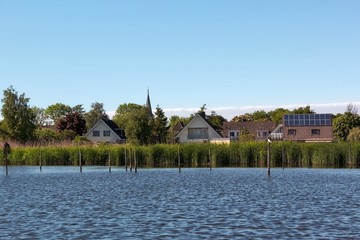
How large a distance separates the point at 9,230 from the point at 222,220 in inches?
366

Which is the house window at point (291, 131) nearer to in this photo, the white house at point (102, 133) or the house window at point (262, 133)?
the house window at point (262, 133)

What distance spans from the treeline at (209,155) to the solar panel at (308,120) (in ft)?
160

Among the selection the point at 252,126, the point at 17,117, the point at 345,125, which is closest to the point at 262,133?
the point at 252,126

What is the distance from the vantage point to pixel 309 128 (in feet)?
391

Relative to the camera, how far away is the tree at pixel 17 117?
109m

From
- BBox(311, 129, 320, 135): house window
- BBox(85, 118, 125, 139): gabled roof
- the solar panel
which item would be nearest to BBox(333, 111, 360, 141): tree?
the solar panel

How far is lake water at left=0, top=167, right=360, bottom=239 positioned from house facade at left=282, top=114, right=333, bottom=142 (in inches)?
2703

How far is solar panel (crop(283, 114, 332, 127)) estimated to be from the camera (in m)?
119

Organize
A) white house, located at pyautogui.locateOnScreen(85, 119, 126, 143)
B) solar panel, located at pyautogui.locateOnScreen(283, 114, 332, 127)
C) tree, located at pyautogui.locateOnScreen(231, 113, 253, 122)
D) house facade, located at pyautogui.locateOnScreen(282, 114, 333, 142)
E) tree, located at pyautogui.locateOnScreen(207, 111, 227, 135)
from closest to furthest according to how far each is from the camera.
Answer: house facade, located at pyautogui.locateOnScreen(282, 114, 333, 142)
solar panel, located at pyautogui.locateOnScreen(283, 114, 332, 127)
white house, located at pyautogui.locateOnScreen(85, 119, 126, 143)
tree, located at pyautogui.locateOnScreen(207, 111, 227, 135)
tree, located at pyautogui.locateOnScreen(231, 113, 253, 122)

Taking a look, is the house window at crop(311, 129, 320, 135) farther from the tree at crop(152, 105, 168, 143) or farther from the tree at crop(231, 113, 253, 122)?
the tree at crop(231, 113, 253, 122)

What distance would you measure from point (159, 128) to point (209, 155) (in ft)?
152

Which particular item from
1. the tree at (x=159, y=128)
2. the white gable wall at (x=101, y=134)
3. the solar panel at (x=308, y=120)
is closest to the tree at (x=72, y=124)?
the white gable wall at (x=101, y=134)

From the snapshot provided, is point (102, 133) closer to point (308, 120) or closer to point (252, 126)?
point (252, 126)

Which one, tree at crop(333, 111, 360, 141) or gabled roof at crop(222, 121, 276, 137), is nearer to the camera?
tree at crop(333, 111, 360, 141)
